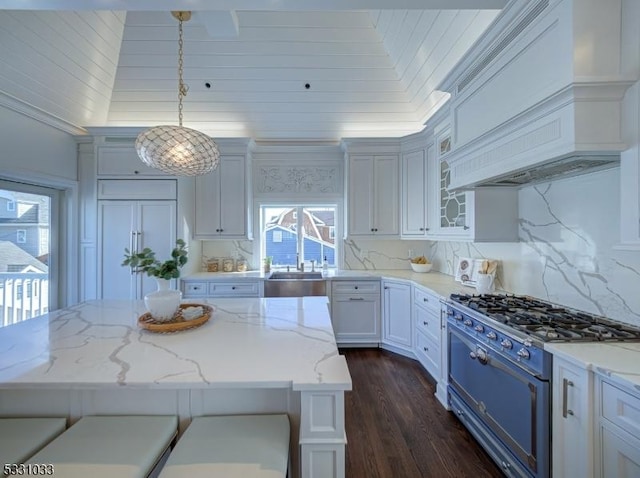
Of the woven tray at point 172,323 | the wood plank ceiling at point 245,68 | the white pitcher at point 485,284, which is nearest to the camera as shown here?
the woven tray at point 172,323

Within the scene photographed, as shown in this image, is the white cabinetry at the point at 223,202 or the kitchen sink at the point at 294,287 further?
the white cabinetry at the point at 223,202

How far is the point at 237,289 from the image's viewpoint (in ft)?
11.9

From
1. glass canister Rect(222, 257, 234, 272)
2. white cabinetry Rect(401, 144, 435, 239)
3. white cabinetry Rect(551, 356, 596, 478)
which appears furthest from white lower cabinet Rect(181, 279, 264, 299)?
white cabinetry Rect(551, 356, 596, 478)

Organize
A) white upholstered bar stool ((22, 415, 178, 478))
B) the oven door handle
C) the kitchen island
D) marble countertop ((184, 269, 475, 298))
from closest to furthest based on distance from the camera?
1. white upholstered bar stool ((22, 415, 178, 478))
2. the kitchen island
3. the oven door handle
4. marble countertop ((184, 269, 475, 298))

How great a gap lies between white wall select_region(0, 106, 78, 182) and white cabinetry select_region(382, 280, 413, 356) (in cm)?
391

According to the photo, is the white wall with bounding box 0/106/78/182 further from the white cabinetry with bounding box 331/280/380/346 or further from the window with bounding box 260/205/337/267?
the white cabinetry with bounding box 331/280/380/346

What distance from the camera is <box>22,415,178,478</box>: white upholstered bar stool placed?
103 cm

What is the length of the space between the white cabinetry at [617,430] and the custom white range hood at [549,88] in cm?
104

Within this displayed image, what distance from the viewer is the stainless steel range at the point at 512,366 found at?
1.47 m

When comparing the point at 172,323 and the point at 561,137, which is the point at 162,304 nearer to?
the point at 172,323

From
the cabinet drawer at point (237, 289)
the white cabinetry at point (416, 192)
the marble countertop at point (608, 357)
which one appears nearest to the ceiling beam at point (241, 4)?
the white cabinetry at point (416, 192)

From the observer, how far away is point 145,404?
139cm

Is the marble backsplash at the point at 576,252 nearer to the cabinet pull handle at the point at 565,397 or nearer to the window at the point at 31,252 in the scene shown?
the cabinet pull handle at the point at 565,397

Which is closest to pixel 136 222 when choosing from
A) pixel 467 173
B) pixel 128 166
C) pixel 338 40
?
pixel 128 166
